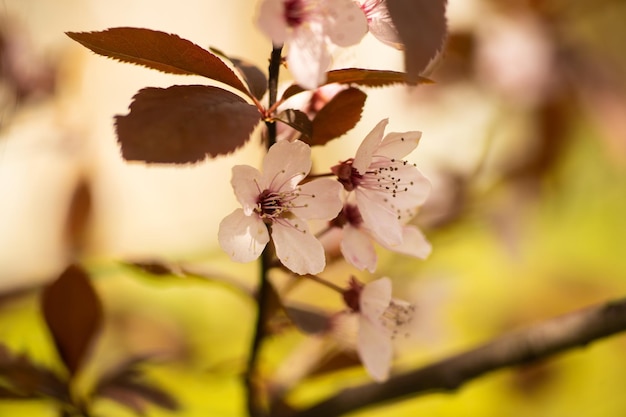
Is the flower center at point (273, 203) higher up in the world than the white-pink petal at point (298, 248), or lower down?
higher up

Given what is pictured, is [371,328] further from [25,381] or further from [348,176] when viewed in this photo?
[25,381]

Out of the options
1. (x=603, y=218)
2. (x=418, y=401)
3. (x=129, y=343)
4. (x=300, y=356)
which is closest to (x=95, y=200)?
(x=129, y=343)

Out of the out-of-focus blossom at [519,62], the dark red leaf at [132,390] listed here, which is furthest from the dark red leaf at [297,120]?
the out-of-focus blossom at [519,62]

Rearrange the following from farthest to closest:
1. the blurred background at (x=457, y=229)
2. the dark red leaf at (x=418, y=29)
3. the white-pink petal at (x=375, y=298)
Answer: the blurred background at (x=457, y=229), the white-pink petal at (x=375, y=298), the dark red leaf at (x=418, y=29)

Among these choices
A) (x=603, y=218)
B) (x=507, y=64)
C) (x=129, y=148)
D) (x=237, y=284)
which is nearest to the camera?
(x=129, y=148)

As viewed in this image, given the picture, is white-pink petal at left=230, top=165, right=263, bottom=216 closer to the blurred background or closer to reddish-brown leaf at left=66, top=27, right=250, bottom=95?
reddish-brown leaf at left=66, top=27, right=250, bottom=95

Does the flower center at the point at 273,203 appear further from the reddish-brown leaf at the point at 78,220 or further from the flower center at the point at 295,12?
the reddish-brown leaf at the point at 78,220

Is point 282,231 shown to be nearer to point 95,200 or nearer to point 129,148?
point 129,148

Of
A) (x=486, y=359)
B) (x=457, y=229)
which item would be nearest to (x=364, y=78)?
(x=486, y=359)
